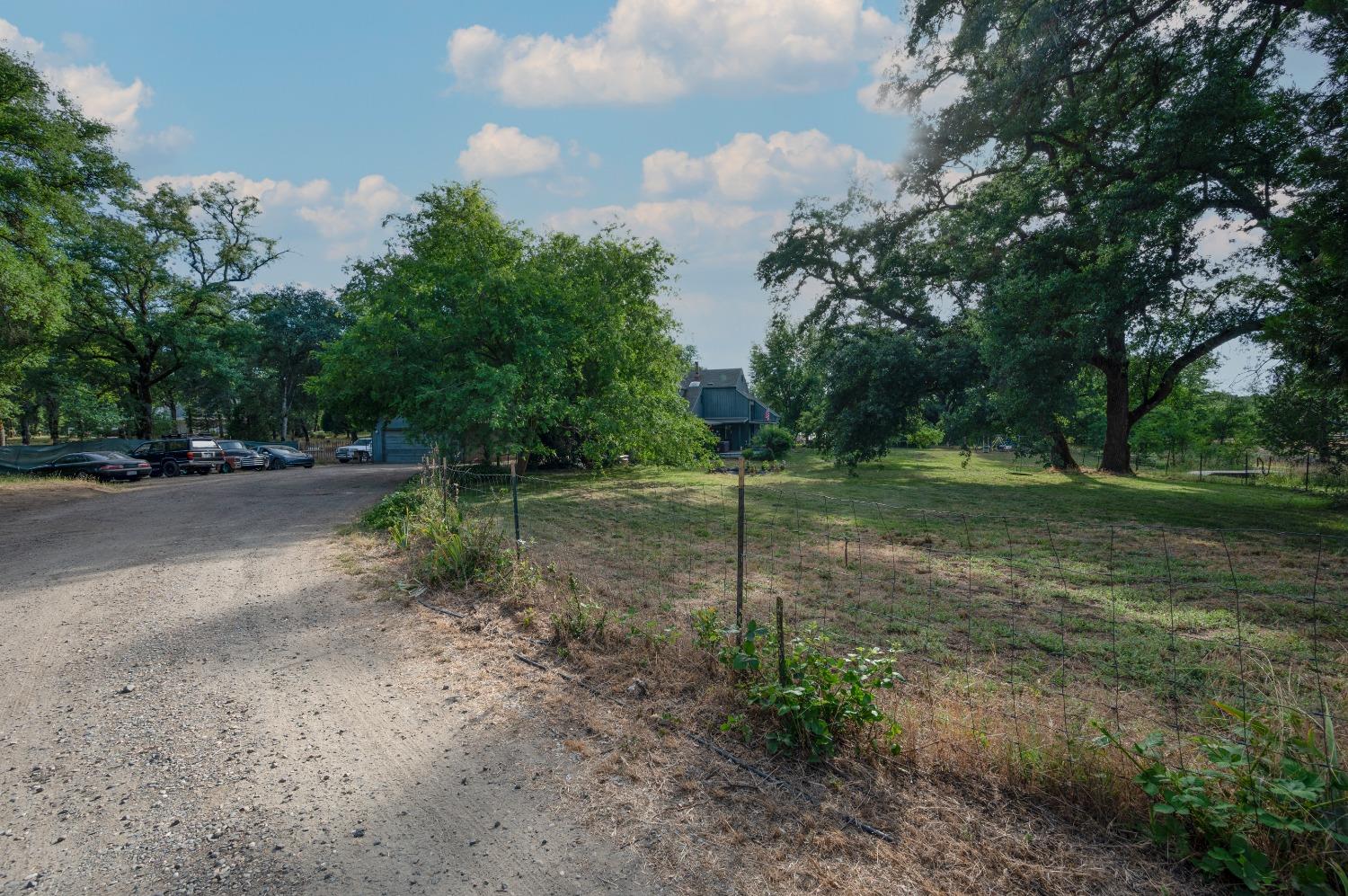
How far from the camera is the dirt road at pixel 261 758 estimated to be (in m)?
2.47

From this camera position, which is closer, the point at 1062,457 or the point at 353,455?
the point at 1062,457

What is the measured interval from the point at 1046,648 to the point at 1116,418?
20518 millimetres

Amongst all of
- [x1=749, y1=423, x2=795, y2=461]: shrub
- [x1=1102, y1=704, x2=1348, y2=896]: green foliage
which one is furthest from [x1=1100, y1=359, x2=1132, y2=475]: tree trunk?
[x1=1102, y1=704, x2=1348, y2=896]: green foliage

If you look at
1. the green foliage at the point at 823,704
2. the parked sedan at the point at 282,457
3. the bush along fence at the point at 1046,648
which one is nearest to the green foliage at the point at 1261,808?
the bush along fence at the point at 1046,648

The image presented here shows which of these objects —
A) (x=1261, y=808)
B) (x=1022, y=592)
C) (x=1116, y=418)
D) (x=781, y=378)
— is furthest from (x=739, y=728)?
(x=781, y=378)

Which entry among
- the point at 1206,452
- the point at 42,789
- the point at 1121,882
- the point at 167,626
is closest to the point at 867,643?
the point at 1121,882

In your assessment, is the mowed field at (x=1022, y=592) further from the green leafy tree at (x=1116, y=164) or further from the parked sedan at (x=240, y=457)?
the parked sedan at (x=240, y=457)

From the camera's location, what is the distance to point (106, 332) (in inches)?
1019

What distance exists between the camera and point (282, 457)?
31.7 m

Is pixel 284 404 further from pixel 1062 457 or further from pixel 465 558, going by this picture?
pixel 1062 457

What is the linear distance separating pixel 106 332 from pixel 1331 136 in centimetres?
3741

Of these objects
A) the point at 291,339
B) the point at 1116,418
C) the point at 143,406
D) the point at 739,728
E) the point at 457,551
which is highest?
the point at 291,339

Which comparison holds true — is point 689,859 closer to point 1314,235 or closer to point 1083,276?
point 1314,235

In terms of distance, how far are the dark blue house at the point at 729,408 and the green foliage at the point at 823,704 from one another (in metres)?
42.5
